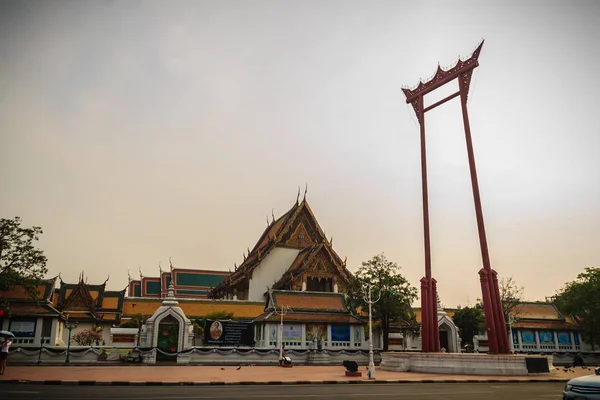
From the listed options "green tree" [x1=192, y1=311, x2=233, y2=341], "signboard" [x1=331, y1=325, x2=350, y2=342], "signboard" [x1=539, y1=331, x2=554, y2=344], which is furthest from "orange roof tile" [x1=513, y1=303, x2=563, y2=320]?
"green tree" [x1=192, y1=311, x2=233, y2=341]

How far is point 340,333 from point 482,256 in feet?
42.5

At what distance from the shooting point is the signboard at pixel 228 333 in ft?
93.9

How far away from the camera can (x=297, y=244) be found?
45781 millimetres

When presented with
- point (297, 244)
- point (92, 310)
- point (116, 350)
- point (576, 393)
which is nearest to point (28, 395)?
point (576, 393)

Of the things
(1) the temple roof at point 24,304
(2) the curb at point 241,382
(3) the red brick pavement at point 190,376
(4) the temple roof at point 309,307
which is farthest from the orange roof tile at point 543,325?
(1) the temple roof at point 24,304

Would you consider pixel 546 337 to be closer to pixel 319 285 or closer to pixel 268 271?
pixel 319 285

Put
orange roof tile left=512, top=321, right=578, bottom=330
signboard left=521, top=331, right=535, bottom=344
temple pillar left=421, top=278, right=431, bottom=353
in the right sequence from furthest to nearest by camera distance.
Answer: orange roof tile left=512, top=321, right=578, bottom=330
signboard left=521, top=331, right=535, bottom=344
temple pillar left=421, top=278, right=431, bottom=353

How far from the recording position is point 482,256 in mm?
22125

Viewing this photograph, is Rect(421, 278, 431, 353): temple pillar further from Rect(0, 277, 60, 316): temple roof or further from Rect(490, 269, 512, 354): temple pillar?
Rect(0, 277, 60, 316): temple roof

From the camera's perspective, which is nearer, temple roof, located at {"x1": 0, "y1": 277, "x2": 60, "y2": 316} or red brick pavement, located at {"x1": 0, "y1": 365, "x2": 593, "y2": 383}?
red brick pavement, located at {"x1": 0, "y1": 365, "x2": 593, "y2": 383}

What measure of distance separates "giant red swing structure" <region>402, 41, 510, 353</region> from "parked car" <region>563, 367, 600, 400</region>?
13157 millimetres

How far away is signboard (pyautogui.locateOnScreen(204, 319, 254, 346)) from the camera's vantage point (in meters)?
28.6

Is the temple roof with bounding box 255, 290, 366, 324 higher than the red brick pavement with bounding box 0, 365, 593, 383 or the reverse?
higher

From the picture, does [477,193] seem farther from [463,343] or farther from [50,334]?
[50,334]
